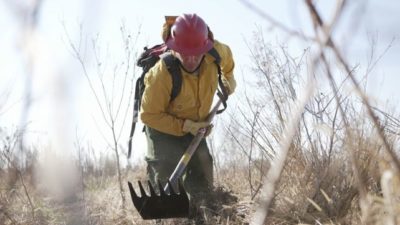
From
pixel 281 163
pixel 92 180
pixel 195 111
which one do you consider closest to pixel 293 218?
pixel 195 111

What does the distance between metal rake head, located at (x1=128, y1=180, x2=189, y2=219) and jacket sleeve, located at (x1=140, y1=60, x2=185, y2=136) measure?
0.61 m

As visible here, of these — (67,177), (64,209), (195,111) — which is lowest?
(64,209)

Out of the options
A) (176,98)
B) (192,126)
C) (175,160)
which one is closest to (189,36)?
(176,98)

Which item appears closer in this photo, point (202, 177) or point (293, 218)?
point (293, 218)

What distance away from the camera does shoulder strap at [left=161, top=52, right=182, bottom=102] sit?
4.24 metres

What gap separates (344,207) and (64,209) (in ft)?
13.3

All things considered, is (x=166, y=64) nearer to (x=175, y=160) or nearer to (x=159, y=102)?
(x=159, y=102)

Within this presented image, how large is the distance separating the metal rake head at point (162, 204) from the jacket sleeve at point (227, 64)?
133 cm

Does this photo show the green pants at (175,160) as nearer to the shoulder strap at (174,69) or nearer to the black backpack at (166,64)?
the black backpack at (166,64)

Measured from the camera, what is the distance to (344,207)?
3.26 metres

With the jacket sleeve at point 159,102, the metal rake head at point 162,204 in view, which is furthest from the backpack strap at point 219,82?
the metal rake head at point 162,204

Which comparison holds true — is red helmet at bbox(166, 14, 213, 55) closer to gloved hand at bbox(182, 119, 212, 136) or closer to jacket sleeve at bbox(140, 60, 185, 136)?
jacket sleeve at bbox(140, 60, 185, 136)

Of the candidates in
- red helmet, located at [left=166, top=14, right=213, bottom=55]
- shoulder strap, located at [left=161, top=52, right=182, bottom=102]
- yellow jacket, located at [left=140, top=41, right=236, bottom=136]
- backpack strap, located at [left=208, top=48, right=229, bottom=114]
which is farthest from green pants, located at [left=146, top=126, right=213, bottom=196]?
red helmet, located at [left=166, top=14, right=213, bottom=55]

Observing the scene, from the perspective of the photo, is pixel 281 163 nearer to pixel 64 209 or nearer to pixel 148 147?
pixel 148 147
